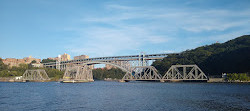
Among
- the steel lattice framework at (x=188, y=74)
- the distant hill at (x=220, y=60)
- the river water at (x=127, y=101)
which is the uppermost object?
the distant hill at (x=220, y=60)

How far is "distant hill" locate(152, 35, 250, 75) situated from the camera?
87.2 meters

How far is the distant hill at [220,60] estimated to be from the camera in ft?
286

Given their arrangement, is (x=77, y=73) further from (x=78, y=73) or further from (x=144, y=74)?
(x=144, y=74)

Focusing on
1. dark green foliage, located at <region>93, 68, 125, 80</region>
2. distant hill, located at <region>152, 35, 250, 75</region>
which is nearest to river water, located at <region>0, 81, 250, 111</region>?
distant hill, located at <region>152, 35, 250, 75</region>

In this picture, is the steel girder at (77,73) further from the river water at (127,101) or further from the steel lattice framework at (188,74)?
the river water at (127,101)

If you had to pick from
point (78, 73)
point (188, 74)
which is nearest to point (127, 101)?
point (188, 74)

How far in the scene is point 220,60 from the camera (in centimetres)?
9312

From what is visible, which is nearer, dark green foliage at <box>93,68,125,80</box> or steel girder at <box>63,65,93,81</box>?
steel girder at <box>63,65,93,81</box>

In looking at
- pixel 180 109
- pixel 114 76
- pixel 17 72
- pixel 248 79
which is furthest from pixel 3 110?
pixel 114 76

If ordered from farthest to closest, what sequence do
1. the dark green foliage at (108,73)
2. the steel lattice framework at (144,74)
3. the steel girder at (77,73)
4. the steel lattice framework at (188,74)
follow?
the dark green foliage at (108,73)
the steel girder at (77,73)
the steel lattice framework at (144,74)
the steel lattice framework at (188,74)

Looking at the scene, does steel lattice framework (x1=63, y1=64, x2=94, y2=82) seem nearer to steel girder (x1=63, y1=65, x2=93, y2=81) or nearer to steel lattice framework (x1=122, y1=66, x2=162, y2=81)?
steel girder (x1=63, y1=65, x2=93, y2=81)

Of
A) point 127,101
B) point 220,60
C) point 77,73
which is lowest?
point 127,101

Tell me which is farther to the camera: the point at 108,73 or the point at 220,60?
the point at 108,73

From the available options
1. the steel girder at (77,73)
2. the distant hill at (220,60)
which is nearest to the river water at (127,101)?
the distant hill at (220,60)
